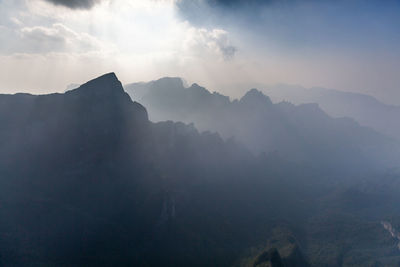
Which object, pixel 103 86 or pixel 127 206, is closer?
pixel 127 206

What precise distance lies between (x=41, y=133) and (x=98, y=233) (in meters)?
44.8

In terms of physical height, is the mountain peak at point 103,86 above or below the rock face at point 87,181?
above

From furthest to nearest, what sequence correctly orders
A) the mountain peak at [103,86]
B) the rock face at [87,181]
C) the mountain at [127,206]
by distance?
the mountain peak at [103,86]
the mountain at [127,206]
the rock face at [87,181]

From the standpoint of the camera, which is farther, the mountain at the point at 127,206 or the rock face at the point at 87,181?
the mountain at the point at 127,206

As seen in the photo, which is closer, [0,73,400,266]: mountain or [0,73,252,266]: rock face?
[0,73,252,266]: rock face

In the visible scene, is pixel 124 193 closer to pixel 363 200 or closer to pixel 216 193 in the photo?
pixel 216 193

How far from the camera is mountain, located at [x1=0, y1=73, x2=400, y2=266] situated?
3211 inches

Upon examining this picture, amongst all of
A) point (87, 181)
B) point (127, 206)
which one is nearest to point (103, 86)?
point (87, 181)

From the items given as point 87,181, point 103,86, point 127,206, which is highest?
point 103,86

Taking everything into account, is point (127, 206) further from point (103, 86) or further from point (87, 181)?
point (103, 86)

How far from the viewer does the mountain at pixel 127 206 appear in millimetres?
81562

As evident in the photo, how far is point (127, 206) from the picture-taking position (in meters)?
102

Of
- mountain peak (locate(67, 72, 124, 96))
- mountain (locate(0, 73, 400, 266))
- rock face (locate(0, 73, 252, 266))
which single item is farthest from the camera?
mountain peak (locate(67, 72, 124, 96))

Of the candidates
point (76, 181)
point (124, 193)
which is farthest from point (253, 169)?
point (76, 181)
